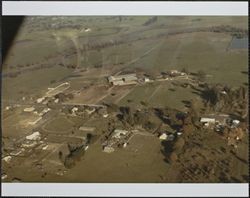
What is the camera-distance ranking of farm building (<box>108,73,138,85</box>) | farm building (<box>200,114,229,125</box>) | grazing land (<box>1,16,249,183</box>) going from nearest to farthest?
grazing land (<box>1,16,249,183</box>)
farm building (<box>200,114,229,125</box>)
farm building (<box>108,73,138,85</box>)

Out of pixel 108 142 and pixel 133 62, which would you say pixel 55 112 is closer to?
pixel 108 142

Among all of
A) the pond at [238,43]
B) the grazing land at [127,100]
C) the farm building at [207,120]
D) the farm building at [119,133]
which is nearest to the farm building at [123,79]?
the grazing land at [127,100]

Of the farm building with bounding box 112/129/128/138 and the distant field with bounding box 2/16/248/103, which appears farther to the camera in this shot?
the distant field with bounding box 2/16/248/103

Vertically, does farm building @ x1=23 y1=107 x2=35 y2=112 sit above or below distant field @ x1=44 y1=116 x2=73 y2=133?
above

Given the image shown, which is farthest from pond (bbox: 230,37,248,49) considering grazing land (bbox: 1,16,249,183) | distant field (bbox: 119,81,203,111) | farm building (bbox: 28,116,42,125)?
farm building (bbox: 28,116,42,125)

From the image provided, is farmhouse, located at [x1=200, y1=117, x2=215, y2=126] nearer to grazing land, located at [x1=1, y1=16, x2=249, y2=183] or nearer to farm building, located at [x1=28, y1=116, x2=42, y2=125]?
grazing land, located at [x1=1, y1=16, x2=249, y2=183]

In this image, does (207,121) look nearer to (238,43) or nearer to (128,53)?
(238,43)

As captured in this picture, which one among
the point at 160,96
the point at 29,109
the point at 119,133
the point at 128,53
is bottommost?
the point at 119,133

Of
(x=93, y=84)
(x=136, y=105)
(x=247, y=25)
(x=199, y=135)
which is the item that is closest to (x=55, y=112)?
(x=93, y=84)

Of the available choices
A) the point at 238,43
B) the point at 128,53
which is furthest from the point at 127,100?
the point at 238,43
